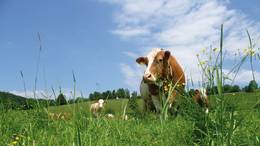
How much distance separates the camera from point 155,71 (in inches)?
469

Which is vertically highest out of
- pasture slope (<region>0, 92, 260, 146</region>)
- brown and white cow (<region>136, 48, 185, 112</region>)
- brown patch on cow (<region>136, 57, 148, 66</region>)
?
brown patch on cow (<region>136, 57, 148, 66</region>)

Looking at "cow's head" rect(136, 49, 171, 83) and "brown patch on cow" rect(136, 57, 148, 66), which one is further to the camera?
"brown patch on cow" rect(136, 57, 148, 66)

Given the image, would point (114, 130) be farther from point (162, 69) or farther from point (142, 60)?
point (142, 60)

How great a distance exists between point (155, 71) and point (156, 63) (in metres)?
0.41

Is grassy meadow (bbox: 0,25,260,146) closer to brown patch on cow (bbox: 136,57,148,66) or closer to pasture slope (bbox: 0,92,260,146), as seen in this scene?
pasture slope (bbox: 0,92,260,146)

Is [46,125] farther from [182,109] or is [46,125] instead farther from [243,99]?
[243,99]

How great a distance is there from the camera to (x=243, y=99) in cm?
284

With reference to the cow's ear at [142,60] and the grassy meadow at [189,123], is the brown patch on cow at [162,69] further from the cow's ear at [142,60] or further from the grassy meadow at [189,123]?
the grassy meadow at [189,123]

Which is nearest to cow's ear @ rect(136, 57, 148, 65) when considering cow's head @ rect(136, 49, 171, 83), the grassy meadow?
cow's head @ rect(136, 49, 171, 83)

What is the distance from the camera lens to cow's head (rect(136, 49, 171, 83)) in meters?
11.8

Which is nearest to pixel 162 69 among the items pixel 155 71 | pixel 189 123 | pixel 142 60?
pixel 155 71

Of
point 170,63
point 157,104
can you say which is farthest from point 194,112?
point 170,63

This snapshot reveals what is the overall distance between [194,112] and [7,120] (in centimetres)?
301

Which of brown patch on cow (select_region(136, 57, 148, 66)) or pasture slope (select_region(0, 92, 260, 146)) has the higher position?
brown patch on cow (select_region(136, 57, 148, 66))
